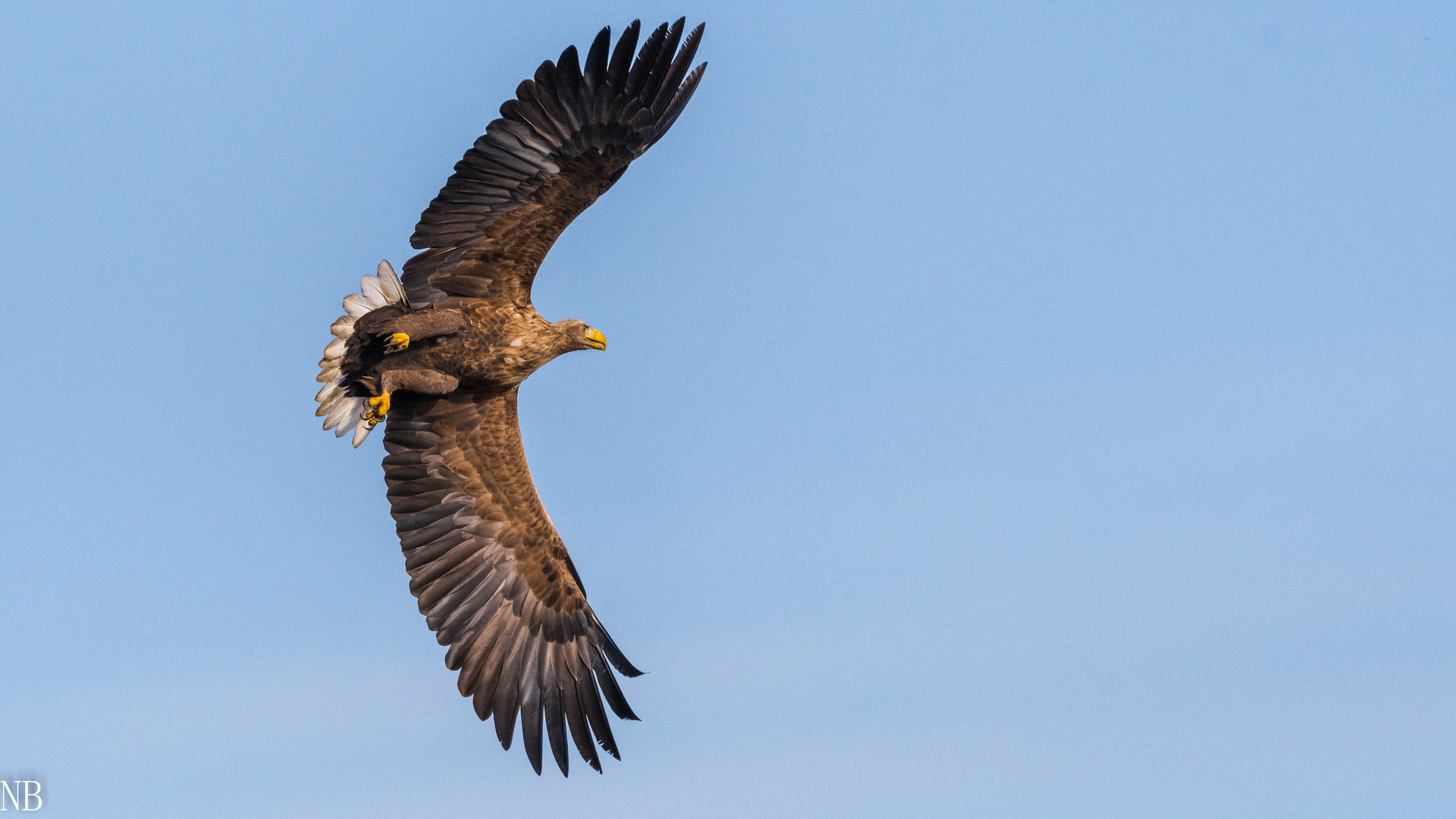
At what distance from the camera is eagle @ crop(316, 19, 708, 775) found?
13664 millimetres

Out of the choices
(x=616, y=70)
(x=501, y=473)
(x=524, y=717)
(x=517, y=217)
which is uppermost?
(x=616, y=70)

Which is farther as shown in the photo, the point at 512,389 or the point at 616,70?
the point at 512,389

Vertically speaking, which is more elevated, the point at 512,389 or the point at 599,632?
the point at 512,389

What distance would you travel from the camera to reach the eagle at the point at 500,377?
13664 mm

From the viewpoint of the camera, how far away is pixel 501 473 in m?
14.9

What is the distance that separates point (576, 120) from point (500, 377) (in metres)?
2.05

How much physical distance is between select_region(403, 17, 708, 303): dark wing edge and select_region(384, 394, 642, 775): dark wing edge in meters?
1.93

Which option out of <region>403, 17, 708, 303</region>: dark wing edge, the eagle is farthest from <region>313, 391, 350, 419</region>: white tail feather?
<region>403, 17, 708, 303</region>: dark wing edge

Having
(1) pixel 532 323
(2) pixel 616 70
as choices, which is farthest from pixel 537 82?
(1) pixel 532 323

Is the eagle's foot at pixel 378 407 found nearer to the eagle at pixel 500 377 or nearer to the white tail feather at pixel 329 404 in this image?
the eagle at pixel 500 377

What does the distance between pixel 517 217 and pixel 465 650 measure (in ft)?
11.3

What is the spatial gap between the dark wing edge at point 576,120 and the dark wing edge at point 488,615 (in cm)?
193

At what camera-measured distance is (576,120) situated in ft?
44.8

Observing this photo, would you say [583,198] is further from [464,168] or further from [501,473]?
[501,473]
